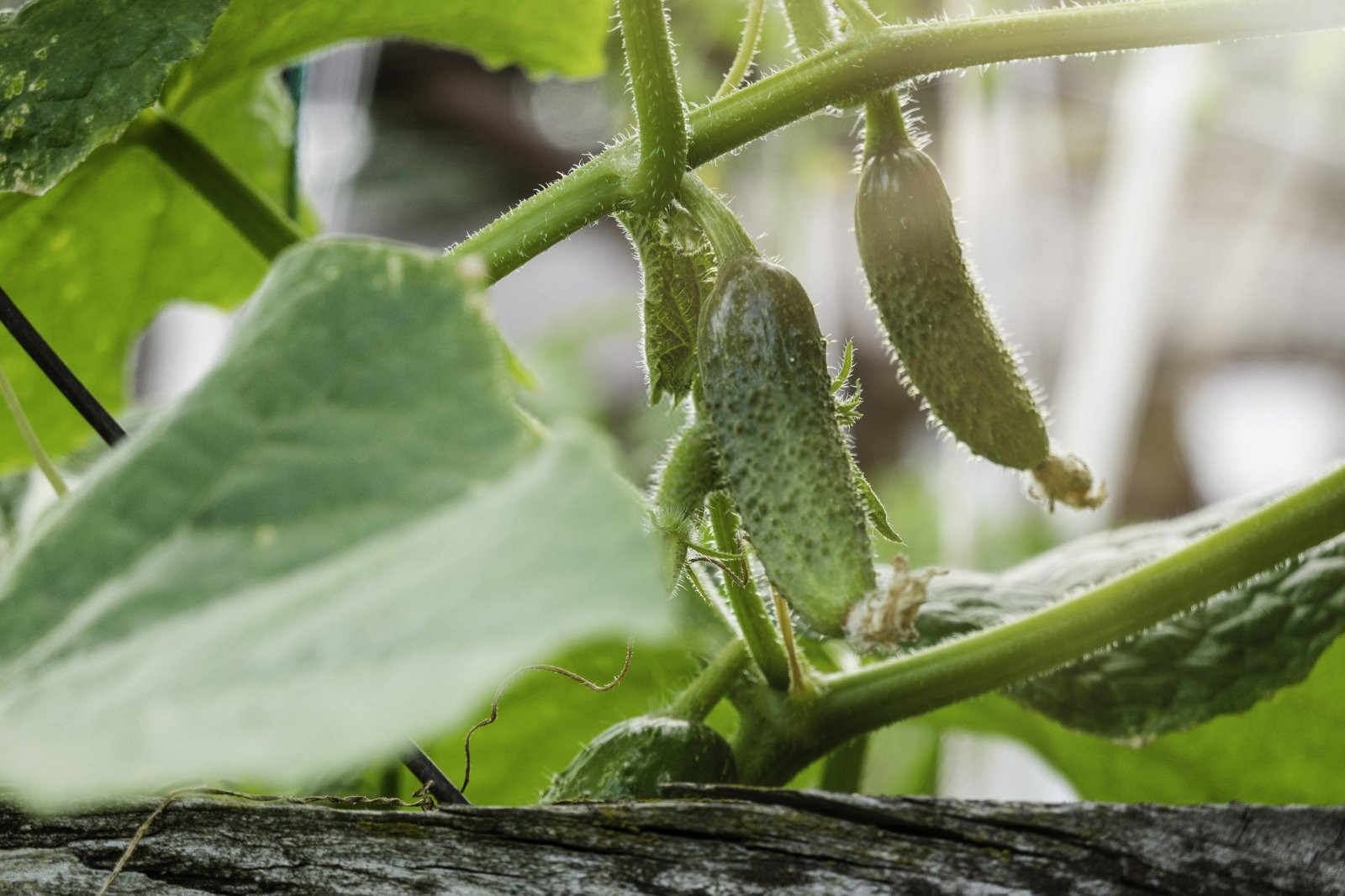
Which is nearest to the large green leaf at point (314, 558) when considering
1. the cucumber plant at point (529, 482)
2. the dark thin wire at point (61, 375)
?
the cucumber plant at point (529, 482)

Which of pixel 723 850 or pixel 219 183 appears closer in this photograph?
pixel 723 850

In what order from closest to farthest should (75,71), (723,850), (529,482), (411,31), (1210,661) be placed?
(529,482) < (723,850) < (75,71) < (1210,661) < (411,31)

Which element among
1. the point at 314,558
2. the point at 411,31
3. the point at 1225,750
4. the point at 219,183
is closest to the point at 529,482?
the point at 314,558

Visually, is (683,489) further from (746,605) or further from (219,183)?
(219,183)

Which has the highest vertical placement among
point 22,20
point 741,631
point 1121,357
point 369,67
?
point 369,67

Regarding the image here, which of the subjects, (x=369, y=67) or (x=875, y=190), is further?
(x=369, y=67)

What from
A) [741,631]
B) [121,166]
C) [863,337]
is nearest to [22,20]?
[121,166]

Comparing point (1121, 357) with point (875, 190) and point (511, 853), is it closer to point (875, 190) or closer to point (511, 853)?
point (875, 190)
